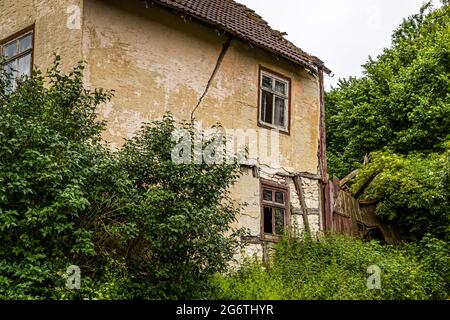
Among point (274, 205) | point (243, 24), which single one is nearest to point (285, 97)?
point (243, 24)

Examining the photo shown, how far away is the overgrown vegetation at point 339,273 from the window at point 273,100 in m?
2.98

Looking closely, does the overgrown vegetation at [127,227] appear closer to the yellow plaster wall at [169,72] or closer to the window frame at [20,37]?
the window frame at [20,37]

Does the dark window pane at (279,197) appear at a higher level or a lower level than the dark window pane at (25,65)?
lower

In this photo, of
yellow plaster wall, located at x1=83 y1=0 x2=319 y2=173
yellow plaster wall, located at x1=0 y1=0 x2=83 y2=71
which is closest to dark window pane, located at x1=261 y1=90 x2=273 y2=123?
yellow plaster wall, located at x1=83 y1=0 x2=319 y2=173

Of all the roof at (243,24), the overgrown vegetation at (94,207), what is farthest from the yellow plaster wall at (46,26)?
the roof at (243,24)

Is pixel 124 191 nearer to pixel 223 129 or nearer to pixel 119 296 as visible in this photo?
pixel 119 296

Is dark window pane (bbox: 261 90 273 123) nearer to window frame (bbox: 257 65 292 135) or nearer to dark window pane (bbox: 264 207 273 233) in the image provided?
window frame (bbox: 257 65 292 135)

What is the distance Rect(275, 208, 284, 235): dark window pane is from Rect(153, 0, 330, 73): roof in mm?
3715

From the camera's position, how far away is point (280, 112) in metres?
15.9

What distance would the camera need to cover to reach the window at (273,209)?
14.8 m

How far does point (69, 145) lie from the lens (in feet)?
31.5

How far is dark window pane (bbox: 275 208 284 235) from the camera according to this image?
15.0 metres

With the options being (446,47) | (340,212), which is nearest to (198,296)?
(340,212)

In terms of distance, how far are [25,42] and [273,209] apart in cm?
655
